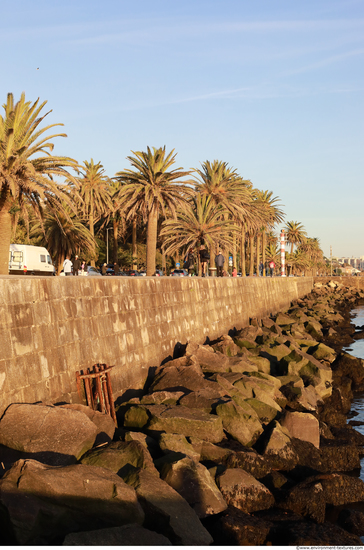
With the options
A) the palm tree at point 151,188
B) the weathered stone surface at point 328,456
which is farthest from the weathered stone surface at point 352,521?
the palm tree at point 151,188

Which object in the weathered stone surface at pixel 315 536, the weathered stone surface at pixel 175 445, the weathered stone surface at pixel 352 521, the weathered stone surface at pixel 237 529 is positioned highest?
the weathered stone surface at pixel 175 445

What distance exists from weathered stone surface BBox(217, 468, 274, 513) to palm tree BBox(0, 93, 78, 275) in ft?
40.2

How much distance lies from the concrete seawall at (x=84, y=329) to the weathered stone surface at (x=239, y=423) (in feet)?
6.44

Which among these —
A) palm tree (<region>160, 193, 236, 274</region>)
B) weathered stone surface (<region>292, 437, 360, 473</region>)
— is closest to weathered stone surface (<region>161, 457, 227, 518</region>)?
weathered stone surface (<region>292, 437, 360, 473</region>)

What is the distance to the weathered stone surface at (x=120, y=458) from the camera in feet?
19.5

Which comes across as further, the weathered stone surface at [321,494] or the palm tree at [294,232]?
the palm tree at [294,232]

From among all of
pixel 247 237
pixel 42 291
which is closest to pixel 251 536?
pixel 42 291

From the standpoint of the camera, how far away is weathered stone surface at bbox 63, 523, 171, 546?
171 inches

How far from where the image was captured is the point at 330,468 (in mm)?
8641

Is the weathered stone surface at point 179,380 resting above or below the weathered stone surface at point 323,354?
above

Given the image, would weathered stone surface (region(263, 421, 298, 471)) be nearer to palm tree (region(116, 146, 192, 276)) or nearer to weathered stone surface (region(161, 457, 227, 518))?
weathered stone surface (region(161, 457, 227, 518))

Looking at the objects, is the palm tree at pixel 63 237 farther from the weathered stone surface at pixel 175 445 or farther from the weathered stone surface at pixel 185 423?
the weathered stone surface at pixel 175 445

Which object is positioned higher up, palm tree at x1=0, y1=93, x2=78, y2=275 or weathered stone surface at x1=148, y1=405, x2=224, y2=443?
palm tree at x1=0, y1=93, x2=78, y2=275

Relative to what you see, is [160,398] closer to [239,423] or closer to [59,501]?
[239,423]
